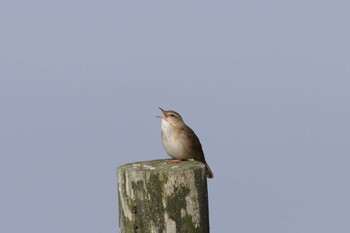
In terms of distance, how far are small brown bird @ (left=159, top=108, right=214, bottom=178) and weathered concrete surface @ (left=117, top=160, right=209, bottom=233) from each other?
2595 mm

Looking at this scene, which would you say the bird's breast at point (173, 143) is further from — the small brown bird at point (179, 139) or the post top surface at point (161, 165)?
the post top surface at point (161, 165)

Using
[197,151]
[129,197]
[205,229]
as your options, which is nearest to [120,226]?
[129,197]

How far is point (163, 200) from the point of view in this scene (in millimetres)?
6203

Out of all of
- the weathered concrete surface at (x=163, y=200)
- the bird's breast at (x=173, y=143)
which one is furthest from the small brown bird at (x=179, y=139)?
the weathered concrete surface at (x=163, y=200)

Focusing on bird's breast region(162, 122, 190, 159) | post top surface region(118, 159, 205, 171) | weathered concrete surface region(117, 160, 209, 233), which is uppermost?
bird's breast region(162, 122, 190, 159)

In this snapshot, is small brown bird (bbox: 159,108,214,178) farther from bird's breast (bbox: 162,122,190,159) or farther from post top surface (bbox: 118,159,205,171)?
post top surface (bbox: 118,159,205,171)

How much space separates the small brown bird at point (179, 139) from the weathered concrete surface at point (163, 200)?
2.59 m

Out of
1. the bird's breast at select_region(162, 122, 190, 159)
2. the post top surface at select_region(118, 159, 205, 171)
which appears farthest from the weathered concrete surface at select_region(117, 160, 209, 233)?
the bird's breast at select_region(162, 122, 190, 159)

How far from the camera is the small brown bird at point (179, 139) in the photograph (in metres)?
9.21

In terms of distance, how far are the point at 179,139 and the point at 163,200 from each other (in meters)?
3.22

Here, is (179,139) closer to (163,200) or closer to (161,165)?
(161,165)

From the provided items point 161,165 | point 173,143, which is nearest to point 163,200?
point 161,165

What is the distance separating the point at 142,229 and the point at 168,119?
11.6 ft

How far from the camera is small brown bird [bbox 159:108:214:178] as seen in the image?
30.2 feet
